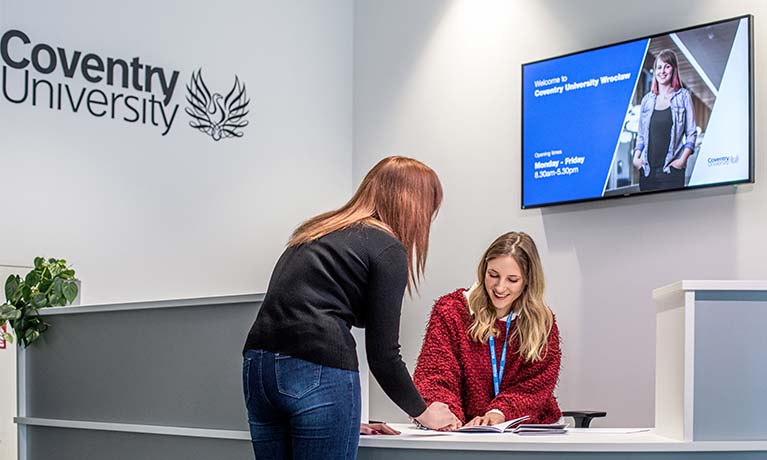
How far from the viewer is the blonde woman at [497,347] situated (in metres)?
3.39

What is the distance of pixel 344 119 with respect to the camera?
6402 millimetres

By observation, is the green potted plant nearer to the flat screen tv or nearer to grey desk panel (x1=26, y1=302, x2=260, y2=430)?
grey desk panel (x1=26, y1=302, x2=260, y2=430)

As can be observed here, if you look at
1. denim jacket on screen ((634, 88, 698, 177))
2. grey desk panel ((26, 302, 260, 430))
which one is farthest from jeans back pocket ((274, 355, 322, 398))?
denim jacket on screen ((634, 88, 698, 177))

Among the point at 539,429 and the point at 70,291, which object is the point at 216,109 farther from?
the point at 539,429

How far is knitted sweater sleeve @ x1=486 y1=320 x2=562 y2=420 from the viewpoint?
3309mm

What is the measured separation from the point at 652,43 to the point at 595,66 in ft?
1.00

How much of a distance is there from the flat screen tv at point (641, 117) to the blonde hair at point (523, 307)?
124cm

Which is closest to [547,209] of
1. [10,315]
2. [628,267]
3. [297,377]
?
[628,267]

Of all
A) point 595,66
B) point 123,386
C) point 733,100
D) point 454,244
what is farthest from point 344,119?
point 123,386

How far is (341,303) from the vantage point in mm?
2518

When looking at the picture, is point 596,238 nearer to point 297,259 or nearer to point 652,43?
point 652,43

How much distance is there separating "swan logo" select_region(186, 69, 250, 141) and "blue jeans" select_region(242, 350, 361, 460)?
10.9 ft

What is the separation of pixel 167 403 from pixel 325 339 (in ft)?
3.33

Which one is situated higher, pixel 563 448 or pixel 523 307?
pixel 523 307
